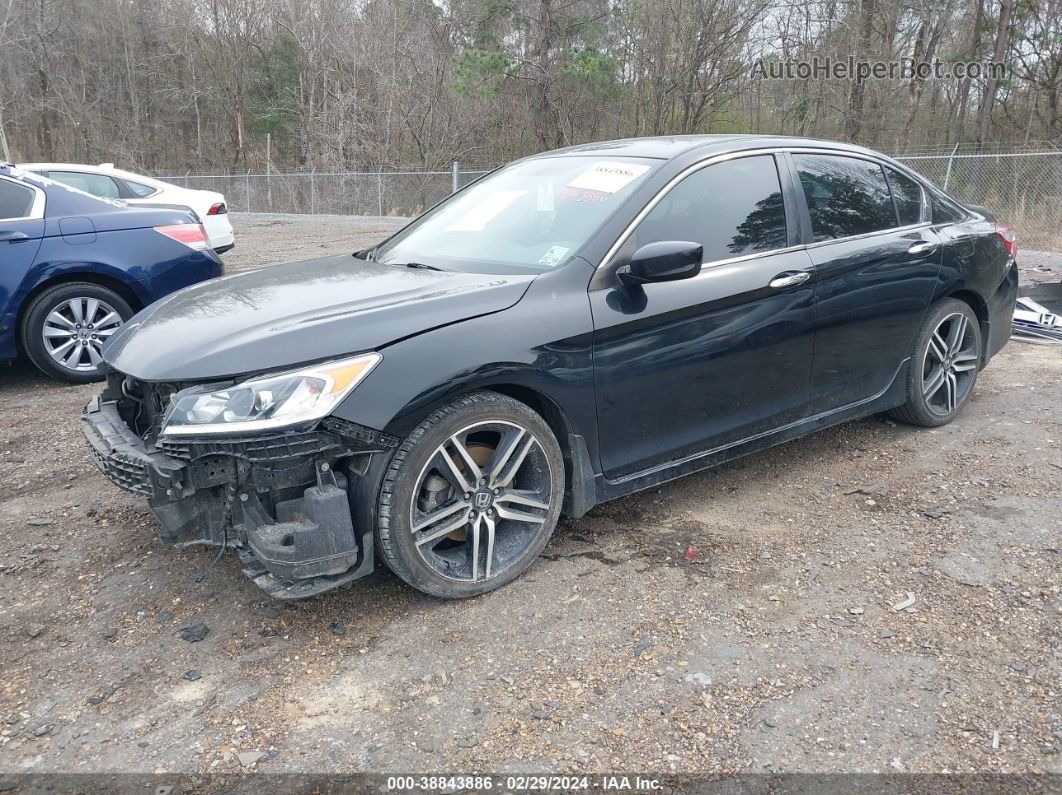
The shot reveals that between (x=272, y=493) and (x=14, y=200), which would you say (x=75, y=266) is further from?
(x=272, y=493)

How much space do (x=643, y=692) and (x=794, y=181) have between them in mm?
2621

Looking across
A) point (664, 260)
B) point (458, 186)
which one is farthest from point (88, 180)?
point (458, 186)

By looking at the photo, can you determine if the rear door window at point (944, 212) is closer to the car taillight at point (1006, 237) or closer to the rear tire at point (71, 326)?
the car taillight at point (1006, 237)

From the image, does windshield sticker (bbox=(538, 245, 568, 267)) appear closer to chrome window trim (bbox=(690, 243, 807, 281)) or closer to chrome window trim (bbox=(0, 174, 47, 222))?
chrome window trim (bbox=(690, 243, 807, 281))

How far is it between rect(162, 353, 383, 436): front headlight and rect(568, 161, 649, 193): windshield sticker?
1.54 metres

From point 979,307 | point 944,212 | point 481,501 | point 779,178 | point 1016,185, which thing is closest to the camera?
point 481,501

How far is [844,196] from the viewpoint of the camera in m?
4.28

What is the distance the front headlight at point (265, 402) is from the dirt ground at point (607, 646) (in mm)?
805

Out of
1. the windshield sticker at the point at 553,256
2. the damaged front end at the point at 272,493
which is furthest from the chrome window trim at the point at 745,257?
the damaged front end at the point at 272,493

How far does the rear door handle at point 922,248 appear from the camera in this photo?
4.41 metres

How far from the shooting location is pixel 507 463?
3.10 meters

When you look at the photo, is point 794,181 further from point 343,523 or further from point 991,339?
point 343,523

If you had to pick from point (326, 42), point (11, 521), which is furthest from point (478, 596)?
point (326, 42)

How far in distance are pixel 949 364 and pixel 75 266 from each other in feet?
19.2
